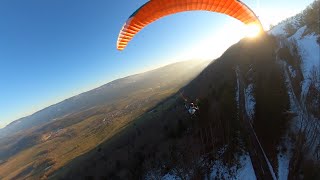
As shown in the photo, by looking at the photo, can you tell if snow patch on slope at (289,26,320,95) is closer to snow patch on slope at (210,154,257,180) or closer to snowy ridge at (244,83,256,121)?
snowy ridge at (244,83,256,121)

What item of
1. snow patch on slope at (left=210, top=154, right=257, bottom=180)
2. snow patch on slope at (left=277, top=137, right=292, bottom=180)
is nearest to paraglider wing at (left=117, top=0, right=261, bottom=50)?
snow patch on slope at (left=277, top=137, right=292, bottom=180)

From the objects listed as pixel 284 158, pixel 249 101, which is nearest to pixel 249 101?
pixel 249 101

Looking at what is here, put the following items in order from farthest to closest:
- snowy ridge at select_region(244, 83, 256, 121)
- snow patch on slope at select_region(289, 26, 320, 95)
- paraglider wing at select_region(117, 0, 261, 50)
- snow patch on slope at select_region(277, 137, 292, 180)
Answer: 1. snowy ridge at select_region(244, 83, 256, 121)
2. snow patch on slope at select_region(289, 26, 320, 95)
3. snow patch on slope at select_region(277, 137, 292, 180)
4. paraglider wing at select_region(117, 0, 261, 50)

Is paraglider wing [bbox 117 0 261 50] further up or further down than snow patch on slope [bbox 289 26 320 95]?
further up

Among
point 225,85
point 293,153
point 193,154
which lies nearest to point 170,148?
point 193,154

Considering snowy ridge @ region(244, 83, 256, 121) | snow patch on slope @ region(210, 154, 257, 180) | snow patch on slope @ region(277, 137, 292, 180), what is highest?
snowy ridge @ region(244, 83, 256, 121)

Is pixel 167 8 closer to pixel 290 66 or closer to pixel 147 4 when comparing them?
pixel 147 4

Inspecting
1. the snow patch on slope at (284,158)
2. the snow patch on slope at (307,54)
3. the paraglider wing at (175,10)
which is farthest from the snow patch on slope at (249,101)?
the paraglider wing at (175,10)

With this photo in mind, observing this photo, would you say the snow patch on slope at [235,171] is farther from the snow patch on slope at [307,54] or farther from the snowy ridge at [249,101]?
the snow patch on slope at [307,54]

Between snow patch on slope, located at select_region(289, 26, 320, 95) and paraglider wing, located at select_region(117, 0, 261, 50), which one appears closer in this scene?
paraglider wing, located at select_region(117, 0, 261, 50)
